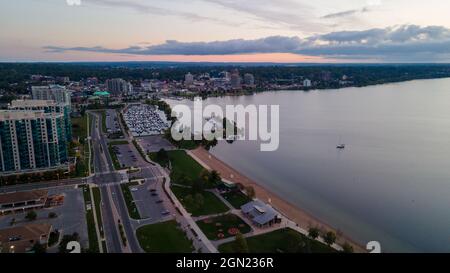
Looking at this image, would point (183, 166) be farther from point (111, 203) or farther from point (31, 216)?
point (31, 216)

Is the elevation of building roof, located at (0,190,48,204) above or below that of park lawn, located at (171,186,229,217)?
above

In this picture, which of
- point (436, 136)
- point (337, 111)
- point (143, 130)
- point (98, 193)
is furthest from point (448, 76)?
point (98, 193)

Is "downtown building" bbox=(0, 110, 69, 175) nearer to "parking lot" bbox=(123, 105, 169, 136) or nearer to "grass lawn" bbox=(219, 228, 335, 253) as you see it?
"parking lot" bbox=(123, 105, 169, 136)

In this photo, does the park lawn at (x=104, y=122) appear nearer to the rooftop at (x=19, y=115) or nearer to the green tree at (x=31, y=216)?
the rooftop at (x=19, y=115)

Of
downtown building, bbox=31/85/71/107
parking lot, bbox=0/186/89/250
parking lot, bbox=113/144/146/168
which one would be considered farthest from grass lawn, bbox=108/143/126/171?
downtown building, bbox=31/85/71/107

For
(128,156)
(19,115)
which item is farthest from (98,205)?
(19,115)
